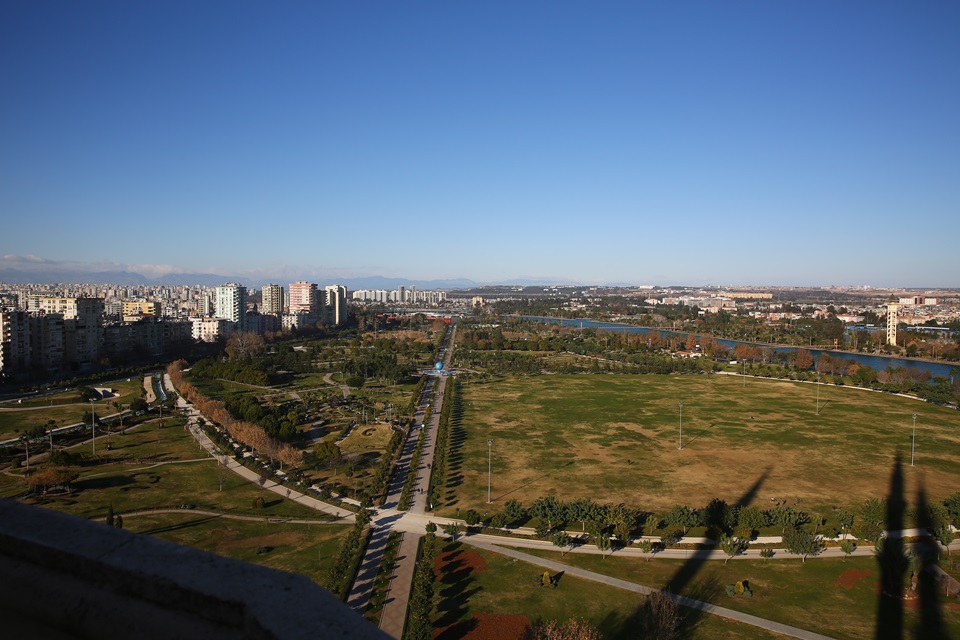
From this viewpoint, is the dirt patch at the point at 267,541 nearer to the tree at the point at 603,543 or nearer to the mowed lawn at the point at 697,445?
the mowed lawn at the point at 697,445

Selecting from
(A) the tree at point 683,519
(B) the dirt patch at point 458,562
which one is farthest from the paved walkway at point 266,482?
(A) the tree at point 683,519

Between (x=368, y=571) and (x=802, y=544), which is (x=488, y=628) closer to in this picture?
(x=368, y=571)

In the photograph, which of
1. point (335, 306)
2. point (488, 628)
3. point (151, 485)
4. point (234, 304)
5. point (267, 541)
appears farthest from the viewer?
point (335, 306)

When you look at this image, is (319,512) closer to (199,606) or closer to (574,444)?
(574,444)

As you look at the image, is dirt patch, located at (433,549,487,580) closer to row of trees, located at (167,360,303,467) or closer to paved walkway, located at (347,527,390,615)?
paved walkway, located at (347,527,390,615)

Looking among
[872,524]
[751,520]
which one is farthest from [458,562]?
[872,524]

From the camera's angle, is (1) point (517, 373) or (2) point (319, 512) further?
(1) point (517, 373)

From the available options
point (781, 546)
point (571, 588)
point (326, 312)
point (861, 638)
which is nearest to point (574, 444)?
point (781, 546)
